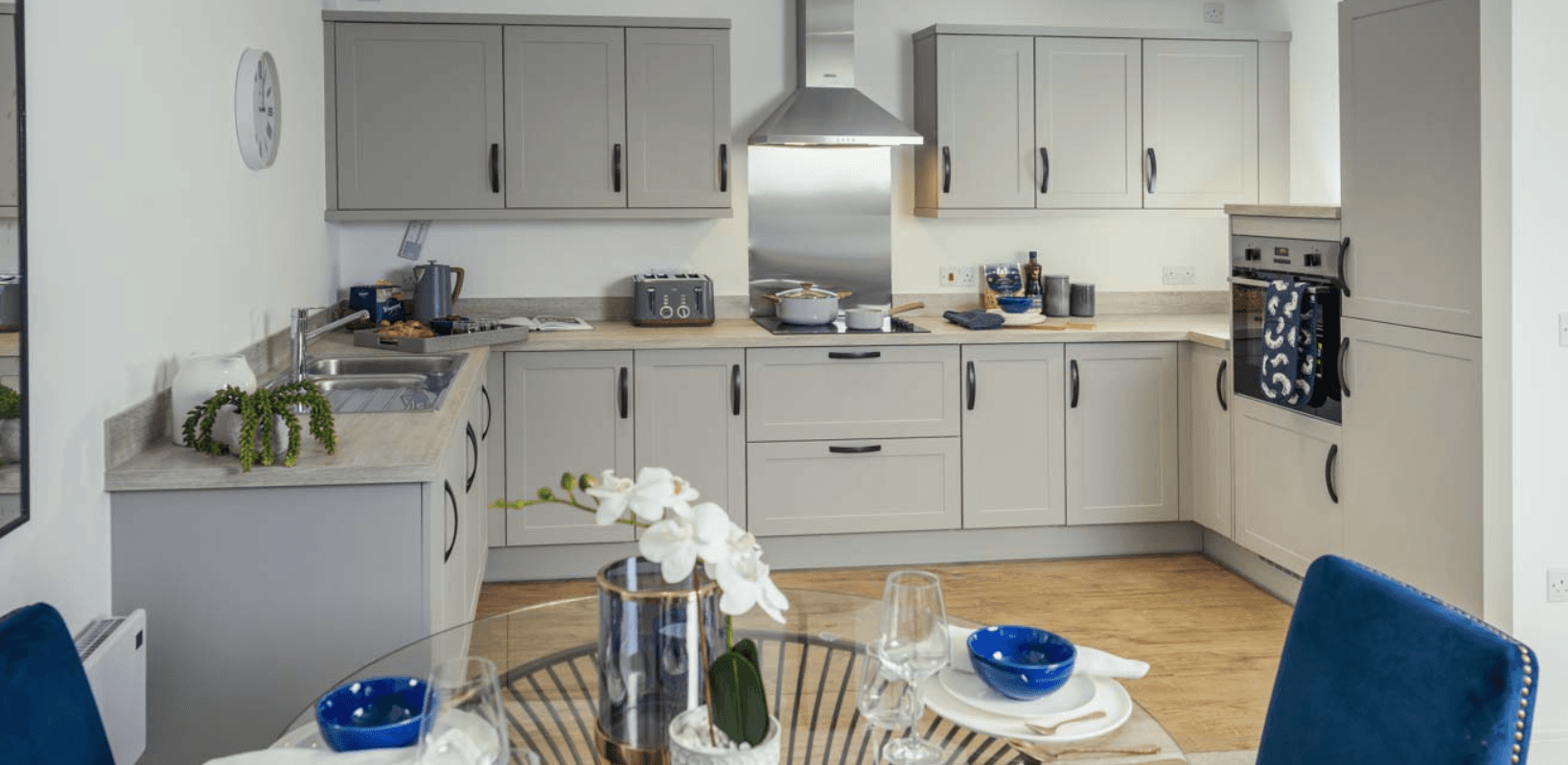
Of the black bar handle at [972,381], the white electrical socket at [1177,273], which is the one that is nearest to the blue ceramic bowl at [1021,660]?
the black bar handle at [972,381]

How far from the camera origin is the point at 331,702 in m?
1.63

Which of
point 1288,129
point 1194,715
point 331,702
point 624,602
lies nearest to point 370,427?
point 331,702

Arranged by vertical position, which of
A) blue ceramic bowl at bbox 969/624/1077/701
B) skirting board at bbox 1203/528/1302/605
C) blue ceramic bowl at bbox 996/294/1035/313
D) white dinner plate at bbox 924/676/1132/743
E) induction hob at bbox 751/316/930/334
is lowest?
skirting board at bbox 1203/528/1302/605

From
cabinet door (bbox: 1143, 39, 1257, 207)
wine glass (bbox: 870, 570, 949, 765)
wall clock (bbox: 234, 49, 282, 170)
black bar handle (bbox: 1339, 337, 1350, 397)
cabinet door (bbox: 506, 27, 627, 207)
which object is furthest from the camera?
cabinet door (bbox: 1143, 39, 1257, 207)

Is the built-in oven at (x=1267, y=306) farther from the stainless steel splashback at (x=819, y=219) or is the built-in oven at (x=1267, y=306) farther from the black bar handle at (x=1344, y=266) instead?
the stainless steel splashback at (x=819, y=219)

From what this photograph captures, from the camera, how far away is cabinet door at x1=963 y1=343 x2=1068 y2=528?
4.96 meters

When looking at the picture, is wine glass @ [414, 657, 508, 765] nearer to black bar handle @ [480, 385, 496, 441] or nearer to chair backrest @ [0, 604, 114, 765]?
chair backrest @ [0, 604, 114, 765]

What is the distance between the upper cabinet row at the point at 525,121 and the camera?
494 centimetres

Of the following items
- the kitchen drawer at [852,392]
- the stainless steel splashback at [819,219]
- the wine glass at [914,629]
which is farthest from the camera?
the stainless steel splashback at [819,219]

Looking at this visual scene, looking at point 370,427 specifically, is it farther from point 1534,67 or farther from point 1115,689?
point 1534,67

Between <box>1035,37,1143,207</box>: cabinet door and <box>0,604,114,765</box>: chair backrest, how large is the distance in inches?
163

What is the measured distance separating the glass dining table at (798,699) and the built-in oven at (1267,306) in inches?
86.8

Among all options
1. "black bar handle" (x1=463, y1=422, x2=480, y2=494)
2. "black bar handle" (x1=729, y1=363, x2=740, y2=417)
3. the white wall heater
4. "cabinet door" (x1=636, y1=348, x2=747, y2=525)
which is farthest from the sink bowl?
the white wall heater

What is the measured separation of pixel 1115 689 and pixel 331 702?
3.08 ft
